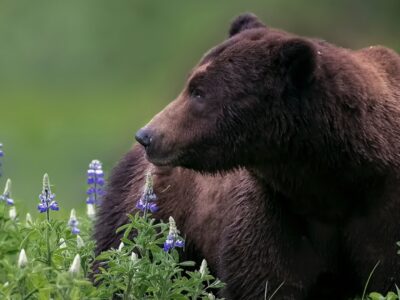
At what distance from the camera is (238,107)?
22.7 feet

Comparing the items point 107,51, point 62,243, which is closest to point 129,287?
point 62,243

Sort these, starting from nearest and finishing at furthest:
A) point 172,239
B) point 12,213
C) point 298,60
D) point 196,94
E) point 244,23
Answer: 1. point 172,239
2. point 298,60
3. point 196,94
4. point 244,23
5. point 12,213

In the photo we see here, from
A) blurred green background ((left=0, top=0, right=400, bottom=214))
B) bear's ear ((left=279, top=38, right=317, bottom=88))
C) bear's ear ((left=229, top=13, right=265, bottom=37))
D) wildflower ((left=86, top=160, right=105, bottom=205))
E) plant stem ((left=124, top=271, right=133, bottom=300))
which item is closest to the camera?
plant stem ((left=124, top=271, right=133, bottom=300))

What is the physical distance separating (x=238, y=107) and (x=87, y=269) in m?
1.07

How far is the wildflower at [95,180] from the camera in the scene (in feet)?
26.8

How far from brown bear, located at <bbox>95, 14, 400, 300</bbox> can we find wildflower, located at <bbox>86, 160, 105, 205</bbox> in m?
1.00

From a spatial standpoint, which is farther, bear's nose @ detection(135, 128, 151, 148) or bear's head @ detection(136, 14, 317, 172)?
bear's nose @ detection(135, 128, 151, 148)

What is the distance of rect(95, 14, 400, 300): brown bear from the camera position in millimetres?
6879

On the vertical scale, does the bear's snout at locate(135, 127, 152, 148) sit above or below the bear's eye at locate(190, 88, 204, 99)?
below

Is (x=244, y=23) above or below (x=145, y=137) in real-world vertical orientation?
above

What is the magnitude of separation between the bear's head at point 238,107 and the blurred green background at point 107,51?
12.6 m

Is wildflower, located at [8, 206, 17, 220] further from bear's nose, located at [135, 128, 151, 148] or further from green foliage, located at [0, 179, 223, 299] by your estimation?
bear's nose, located at [135, 128, 151, 148]

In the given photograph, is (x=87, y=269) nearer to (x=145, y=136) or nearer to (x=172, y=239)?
(x=172, y=239)

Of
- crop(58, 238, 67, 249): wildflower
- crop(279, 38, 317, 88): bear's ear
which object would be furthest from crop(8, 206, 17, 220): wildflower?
crop(279, 38, 317, 88): bear's ear
